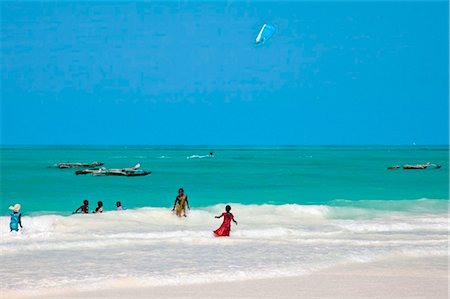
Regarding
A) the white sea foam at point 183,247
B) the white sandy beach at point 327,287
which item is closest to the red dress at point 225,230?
the white sea foam at point 183,247

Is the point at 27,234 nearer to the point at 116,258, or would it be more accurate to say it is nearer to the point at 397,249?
the point at 116,258

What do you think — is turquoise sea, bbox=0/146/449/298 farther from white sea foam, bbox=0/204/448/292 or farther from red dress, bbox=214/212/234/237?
red dress, bbox=214/212/234/237

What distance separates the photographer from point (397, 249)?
12906 mm

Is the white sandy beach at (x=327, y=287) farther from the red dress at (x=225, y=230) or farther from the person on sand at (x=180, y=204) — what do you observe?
the person on sand at (x=180, y=204)

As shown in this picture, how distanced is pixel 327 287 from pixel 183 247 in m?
4.75

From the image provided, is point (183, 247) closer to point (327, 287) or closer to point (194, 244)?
point (194, 244)

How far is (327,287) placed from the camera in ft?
31.0

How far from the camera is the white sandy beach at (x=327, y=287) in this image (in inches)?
351

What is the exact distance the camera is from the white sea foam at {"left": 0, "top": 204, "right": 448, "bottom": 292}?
10.3 meters

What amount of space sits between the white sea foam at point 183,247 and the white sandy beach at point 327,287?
0.41 metres

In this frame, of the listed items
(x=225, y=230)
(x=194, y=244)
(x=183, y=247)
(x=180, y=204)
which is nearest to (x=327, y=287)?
(x=183, y=247)

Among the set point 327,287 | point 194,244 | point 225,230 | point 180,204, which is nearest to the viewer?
point 327,287

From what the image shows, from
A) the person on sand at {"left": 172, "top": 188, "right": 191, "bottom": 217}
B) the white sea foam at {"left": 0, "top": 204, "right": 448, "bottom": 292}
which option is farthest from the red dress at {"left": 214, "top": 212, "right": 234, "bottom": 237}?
the person on sand at {"left": 172, "top": 188, "right": 191, "bottom": 217}

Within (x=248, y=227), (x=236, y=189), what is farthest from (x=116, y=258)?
(x=236, y=189)
